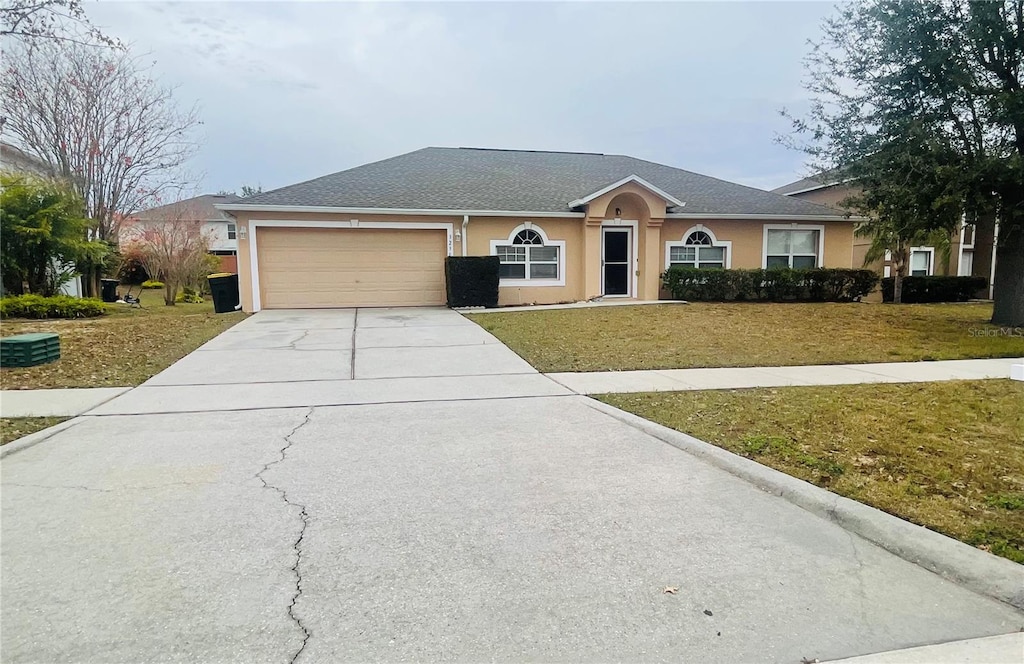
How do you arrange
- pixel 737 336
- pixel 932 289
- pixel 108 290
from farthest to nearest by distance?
pixel 108 290 → pixel 932 289 → pixel 737 336

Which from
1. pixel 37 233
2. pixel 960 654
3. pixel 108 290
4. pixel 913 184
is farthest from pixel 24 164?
pixel 960 654

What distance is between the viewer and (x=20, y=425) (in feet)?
18.1

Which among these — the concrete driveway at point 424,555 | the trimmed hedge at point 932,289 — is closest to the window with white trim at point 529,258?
the trimmed hedge at point 932,289

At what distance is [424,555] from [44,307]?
1486cm

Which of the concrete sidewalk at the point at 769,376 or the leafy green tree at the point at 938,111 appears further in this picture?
the leafy green tree at the point at 938,111

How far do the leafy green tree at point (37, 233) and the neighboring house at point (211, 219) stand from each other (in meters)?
3.44

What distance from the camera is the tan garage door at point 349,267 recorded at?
16438 mm

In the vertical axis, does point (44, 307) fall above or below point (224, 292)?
below

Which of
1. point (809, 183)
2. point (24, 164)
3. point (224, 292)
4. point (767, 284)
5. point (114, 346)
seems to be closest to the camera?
point (114, 346)

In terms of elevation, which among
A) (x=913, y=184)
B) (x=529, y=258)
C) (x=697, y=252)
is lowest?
(x=529, y=258)

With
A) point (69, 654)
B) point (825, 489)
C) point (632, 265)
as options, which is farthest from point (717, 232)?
point (69, 654)

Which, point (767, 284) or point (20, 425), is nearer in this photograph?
point (20, 425)

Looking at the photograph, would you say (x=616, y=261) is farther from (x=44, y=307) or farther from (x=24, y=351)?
(x=44, y=307)

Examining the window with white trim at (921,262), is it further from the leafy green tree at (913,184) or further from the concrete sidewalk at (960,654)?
the concrete sidewalk at (960,654)
